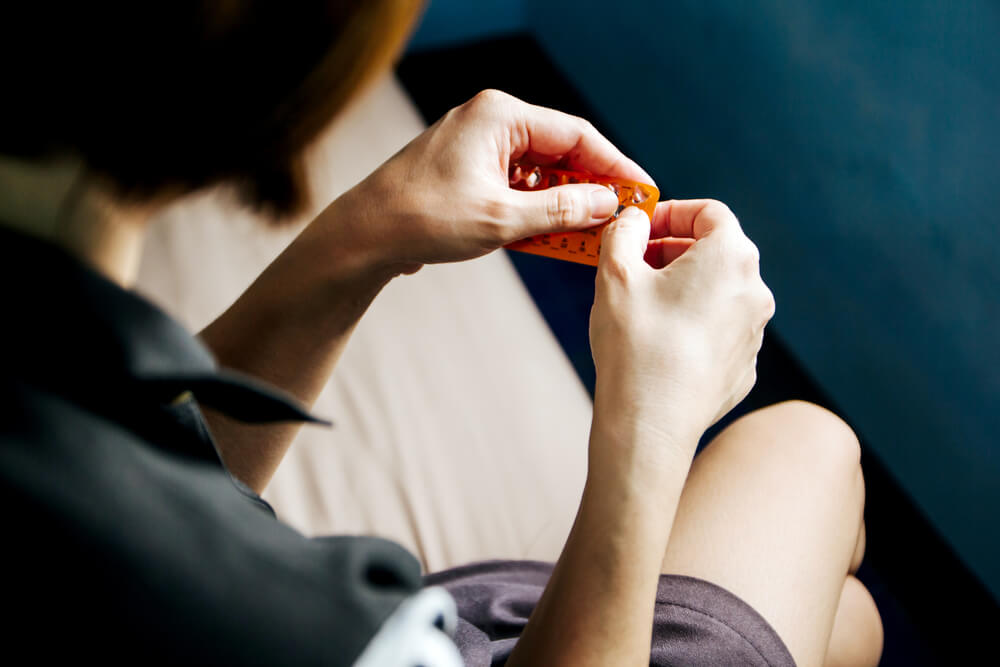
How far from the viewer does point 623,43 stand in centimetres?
189

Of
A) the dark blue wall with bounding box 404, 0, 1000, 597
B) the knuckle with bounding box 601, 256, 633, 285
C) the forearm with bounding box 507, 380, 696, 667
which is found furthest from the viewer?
the dark blue wall with bounding box 404, 0, 1000, 597

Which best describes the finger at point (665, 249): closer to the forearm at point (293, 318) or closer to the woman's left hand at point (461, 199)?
the woman's left hand at point (461, 199)

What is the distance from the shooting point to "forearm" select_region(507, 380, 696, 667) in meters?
0.46

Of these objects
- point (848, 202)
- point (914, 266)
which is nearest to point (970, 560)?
point (914, 266)

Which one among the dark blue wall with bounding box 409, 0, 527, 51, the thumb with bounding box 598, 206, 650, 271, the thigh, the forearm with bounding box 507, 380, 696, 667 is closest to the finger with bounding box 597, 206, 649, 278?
the thumb with bounding box 598, 206, 650, 271

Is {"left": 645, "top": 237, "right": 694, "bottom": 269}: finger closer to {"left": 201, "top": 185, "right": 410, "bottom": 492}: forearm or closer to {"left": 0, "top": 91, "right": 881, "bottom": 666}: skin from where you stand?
{"left": 0, "top": 91, "right": 881, "bottom": 666}: skin

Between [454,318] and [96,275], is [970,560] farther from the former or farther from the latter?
[96,275]

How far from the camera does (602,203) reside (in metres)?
0.67

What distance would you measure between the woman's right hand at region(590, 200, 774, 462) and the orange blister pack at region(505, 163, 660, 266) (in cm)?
6

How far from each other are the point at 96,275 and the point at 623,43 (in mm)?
1761

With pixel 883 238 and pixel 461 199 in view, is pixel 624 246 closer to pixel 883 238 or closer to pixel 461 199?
pixel 461 199

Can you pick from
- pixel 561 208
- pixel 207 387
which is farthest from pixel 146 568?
pixel 561 208

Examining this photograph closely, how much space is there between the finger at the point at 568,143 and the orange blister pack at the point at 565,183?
18mm

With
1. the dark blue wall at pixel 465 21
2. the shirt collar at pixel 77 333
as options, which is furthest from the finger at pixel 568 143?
the dark blue wall at pixel 465 21
